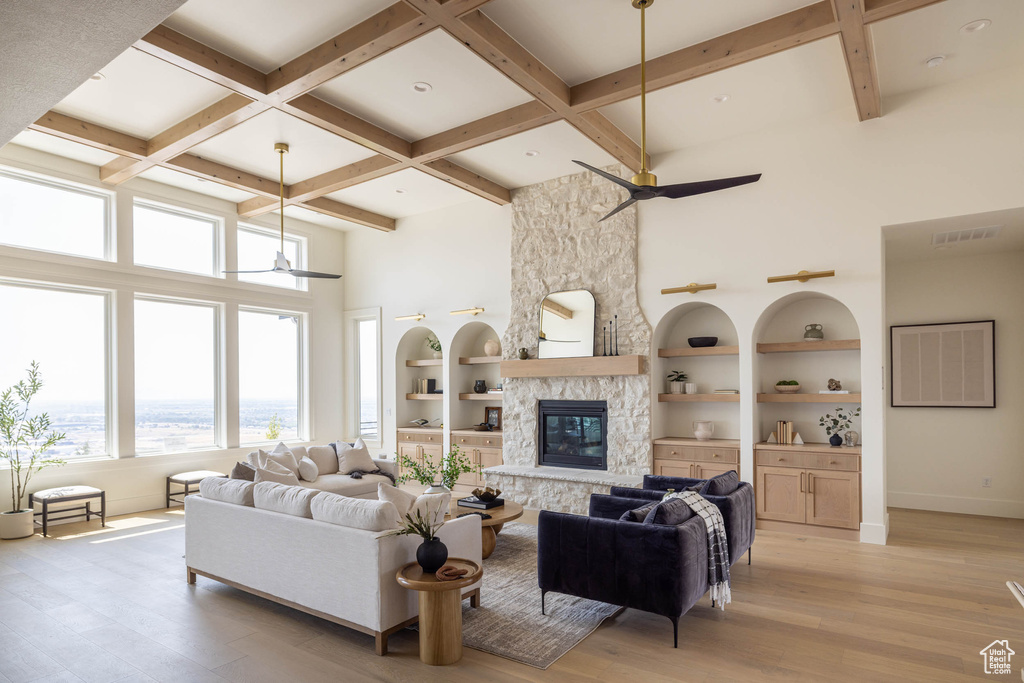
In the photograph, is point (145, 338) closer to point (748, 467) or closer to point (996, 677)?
point (748, 467)

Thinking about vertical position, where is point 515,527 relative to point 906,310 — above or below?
below

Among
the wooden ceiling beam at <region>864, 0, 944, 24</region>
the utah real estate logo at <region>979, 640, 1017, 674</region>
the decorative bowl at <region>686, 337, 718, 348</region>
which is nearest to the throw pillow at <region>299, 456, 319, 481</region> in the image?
the decorative bowl at <region>686, 337, 718, 348</region>

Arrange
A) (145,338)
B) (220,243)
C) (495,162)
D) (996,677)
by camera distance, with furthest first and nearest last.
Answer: (220,243) < (145,338) < (495,162) < (996,677)

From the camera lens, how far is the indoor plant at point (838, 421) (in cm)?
629

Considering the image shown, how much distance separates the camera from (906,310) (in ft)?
24.5

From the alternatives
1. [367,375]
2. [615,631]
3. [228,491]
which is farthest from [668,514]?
[367,375]

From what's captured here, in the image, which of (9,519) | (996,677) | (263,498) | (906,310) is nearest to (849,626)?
(996,677)

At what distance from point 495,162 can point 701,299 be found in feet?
9.28

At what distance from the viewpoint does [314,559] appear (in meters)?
3.79

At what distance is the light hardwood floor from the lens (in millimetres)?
3277

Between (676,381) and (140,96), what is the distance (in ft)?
20.1

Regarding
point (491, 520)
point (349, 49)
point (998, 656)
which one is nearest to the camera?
point (998, 656)

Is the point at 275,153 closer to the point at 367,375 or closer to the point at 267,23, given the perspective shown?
the point at 267,23

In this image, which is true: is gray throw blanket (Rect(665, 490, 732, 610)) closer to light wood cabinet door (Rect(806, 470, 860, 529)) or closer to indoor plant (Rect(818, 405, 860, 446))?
light wood cabinet door (Rect(806, 470, 860, 529))
